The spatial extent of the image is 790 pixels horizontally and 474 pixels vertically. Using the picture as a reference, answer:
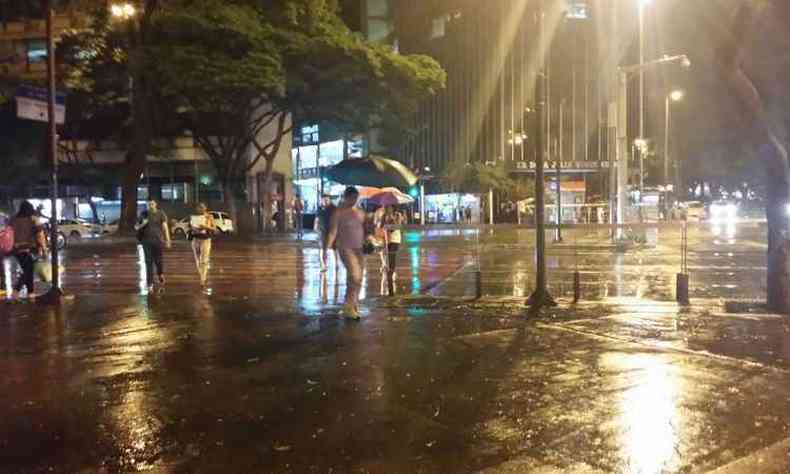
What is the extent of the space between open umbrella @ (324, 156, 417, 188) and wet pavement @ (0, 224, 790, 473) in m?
2.18

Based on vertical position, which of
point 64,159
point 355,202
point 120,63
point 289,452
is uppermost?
point 120,63

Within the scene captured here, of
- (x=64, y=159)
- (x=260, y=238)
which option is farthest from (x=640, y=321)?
(x=64, y=159)

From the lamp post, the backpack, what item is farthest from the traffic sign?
the backpack

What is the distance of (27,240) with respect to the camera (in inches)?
563

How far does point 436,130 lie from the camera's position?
66000 millimetres

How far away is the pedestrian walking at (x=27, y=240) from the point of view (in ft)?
46.9

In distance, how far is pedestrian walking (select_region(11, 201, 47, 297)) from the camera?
14289 millimetres

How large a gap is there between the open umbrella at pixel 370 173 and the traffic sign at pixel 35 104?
4.97 m

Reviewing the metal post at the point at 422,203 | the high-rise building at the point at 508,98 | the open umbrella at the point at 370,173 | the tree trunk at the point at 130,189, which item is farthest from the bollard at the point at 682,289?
the metal post at the point at 422,203

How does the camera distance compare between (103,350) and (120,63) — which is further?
(120,63)

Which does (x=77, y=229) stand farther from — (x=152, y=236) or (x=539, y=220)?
(x=539, y=220)

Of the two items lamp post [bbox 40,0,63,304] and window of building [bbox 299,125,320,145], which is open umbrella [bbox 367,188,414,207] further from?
window of building [bbox 299,125,320,145]

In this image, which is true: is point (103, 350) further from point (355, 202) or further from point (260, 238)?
point (260, 238)

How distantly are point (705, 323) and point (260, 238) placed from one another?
31.2 metres
